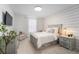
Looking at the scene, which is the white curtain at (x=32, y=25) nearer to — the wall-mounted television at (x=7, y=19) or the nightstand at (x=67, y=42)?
the wall-mounted television at (x=7, y=19)

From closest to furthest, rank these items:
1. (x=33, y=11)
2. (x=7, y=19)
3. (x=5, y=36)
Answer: (x=5, y=36), (x=7, y=19), (x=33, y=11)

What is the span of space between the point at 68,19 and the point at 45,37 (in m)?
0.75

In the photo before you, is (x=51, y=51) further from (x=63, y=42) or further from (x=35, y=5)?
(x=35, y=5)

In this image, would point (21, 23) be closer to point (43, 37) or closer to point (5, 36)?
point (5, 36)

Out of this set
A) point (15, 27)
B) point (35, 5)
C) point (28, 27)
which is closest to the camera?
point (35, 5)

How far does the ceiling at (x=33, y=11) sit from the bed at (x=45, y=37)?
0.39 m

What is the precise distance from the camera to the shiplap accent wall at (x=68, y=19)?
2217 millimetres

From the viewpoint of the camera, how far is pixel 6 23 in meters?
2.11

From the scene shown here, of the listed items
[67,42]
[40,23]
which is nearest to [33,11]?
[40,23]

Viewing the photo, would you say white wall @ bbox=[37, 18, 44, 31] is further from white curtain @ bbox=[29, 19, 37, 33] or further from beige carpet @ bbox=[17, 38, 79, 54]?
beige carpet @ bbox=[17, 38, 79, 54]

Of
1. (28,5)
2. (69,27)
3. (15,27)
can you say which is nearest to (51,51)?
(69,27)

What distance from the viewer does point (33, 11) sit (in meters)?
2.27

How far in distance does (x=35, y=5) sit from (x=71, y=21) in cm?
99

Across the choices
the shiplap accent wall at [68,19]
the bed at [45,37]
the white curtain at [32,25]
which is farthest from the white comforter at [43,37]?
the shiplap accent wall at [68,19]
